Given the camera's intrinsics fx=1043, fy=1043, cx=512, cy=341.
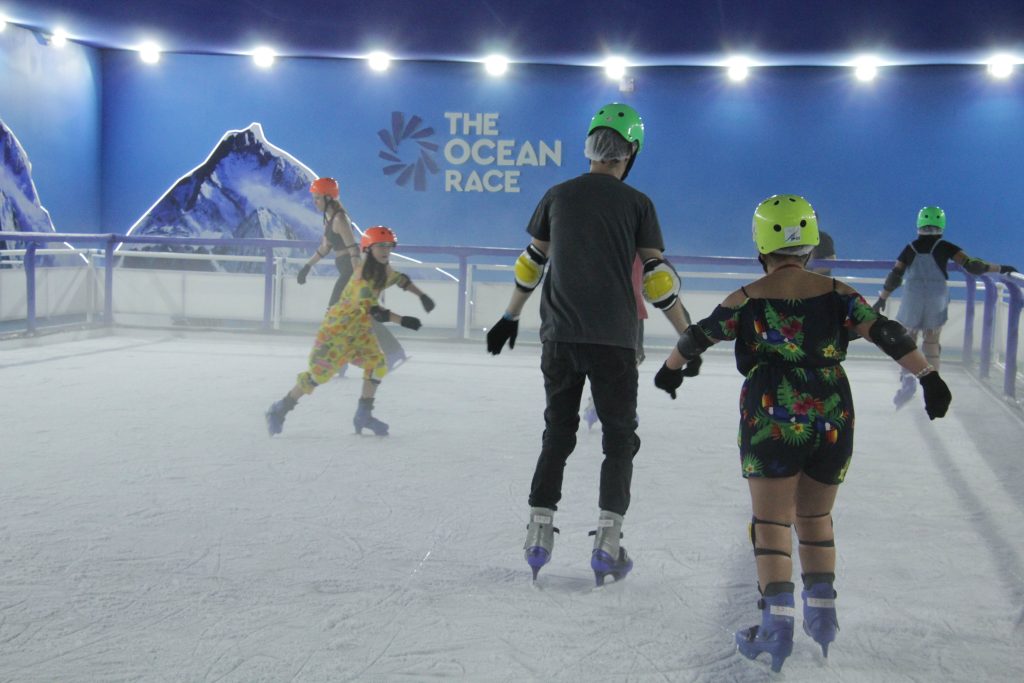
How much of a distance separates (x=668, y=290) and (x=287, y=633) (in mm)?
1317

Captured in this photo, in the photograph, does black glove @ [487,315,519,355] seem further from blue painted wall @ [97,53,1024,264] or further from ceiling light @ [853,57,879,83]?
ceiling light @ [853,57,879,83]

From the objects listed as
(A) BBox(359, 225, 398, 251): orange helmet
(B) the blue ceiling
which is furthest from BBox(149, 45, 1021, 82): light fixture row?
(A) BBox(359, 225, 398, 251): orange helmet

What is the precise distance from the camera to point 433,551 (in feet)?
10.1

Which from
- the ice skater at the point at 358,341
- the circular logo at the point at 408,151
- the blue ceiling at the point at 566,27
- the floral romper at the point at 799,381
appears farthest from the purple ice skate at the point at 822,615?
the circular logo at the point at 408,151

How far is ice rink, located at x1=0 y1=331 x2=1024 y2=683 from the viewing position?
7.39ft

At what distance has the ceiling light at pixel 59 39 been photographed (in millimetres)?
10688

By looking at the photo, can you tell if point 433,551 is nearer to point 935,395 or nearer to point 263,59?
point 935,395

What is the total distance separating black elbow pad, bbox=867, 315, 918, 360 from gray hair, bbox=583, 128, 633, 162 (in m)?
0.88

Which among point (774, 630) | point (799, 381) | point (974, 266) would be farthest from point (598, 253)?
point (974, 266)

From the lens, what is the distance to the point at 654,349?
9062 millimetres

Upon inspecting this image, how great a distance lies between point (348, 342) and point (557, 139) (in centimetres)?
695

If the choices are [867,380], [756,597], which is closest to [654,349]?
[867,380]

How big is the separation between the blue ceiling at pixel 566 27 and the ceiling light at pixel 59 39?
0.13 meters

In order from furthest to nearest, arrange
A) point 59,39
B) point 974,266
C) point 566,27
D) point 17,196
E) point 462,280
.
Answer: point 59,39, point 17,196, point 462,280, point 566,27, point 974,266
